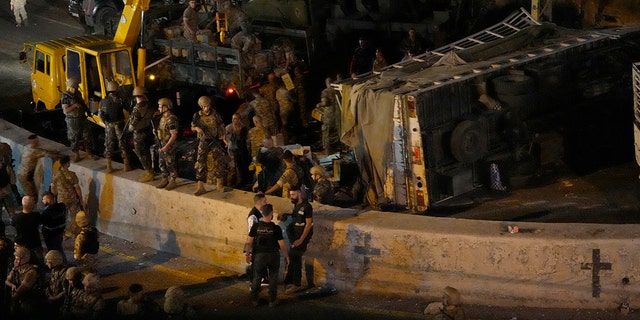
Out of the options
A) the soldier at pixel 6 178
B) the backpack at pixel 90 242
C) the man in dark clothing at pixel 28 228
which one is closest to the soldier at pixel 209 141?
the backpack at pixel 90 242

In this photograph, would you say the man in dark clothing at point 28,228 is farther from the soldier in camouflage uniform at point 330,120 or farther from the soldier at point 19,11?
the soldier at point 19,11

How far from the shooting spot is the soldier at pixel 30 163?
18.0 m

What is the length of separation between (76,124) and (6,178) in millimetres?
1646

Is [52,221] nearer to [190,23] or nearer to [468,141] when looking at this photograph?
[468,141]

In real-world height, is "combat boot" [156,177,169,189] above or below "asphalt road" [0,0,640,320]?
above

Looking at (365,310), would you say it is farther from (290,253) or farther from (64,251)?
(64,251)

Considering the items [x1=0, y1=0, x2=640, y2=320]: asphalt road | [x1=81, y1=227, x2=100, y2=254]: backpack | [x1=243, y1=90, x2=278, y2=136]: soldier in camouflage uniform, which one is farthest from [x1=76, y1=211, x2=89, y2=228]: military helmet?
[x1=243, y1=90, x2=278, y2=136]: soldier in camouflage uniform

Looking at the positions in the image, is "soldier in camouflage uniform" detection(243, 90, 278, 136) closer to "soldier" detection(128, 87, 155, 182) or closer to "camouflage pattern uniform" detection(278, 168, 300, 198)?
"soldier" detection(128, 87, 155, 182)

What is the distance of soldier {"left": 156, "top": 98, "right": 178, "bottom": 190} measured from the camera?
16.1m

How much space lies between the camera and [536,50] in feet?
58.6

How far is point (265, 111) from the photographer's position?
19.7 m

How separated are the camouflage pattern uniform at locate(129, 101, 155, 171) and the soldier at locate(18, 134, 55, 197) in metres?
1.91

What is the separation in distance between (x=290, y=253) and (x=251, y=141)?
4.26 meters

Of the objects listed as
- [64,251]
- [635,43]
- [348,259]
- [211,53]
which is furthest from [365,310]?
[211,53]
